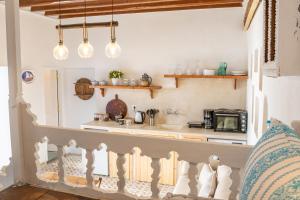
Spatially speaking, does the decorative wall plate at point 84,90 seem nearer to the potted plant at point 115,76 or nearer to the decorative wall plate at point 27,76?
the potted plant at point 115,76

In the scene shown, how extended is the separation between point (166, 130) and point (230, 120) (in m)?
1.17

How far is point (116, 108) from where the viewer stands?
229 inches

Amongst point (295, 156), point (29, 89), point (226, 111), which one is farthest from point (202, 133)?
point (295, 156)

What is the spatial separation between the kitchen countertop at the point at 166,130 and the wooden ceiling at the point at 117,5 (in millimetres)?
→ 2221

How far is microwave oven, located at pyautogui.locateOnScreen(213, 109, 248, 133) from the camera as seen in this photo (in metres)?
4.60

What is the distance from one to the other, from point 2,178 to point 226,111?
12.2 feet

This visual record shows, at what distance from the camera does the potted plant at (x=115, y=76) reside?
5.59 metres

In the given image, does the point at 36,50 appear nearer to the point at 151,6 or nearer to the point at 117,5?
the point at 117,5

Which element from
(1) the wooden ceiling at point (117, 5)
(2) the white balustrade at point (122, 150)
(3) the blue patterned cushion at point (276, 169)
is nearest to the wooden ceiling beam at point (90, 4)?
(1) the wooden ceiling at point (117, 5)

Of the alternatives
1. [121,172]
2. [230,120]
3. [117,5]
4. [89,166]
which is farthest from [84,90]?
[121,172]

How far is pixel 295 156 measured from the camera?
590 mm

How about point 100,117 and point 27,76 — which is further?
point 100,117

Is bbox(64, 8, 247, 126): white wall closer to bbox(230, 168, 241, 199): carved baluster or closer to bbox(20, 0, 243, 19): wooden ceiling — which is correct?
bbox(20, 0, 243, 19): wooden ceiling

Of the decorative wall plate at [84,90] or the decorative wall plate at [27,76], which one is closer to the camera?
the decorative wall plate at [27,76]
